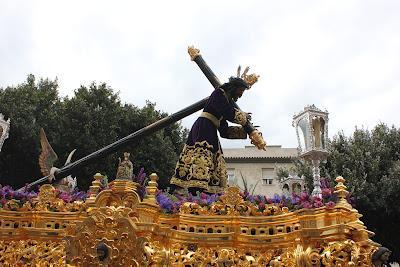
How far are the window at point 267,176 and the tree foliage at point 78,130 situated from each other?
13.4 m

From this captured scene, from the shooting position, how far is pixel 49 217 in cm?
663

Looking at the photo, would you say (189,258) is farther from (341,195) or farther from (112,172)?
(112,172)

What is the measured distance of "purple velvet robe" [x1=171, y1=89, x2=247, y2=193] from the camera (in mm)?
8602

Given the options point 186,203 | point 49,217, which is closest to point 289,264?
point 186,203

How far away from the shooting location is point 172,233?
6.23 meters

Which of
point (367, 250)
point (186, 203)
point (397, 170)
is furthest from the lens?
point (397, 170)

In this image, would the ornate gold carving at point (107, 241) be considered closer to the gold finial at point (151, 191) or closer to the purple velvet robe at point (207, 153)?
the gold finial at point (151, 191)

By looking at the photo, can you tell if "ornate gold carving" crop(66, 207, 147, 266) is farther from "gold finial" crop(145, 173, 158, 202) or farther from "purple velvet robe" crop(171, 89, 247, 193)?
"purple velvet robe" crop(171, 89, 247, 193)

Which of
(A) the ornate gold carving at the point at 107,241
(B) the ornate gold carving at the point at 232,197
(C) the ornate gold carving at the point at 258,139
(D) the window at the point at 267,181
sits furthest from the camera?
(D) the window at the point at 267,181

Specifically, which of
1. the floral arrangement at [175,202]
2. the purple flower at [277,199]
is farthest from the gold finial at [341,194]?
the floral arrangement at [175,202]

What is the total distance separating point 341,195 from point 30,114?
70.4 ft

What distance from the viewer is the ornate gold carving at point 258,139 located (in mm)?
9070

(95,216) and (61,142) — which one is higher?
(61,142)

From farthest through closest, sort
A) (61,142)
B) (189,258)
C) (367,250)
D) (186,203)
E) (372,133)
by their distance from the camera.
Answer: (61,142), (372,133), (186,203), (189,258), (367,250)
